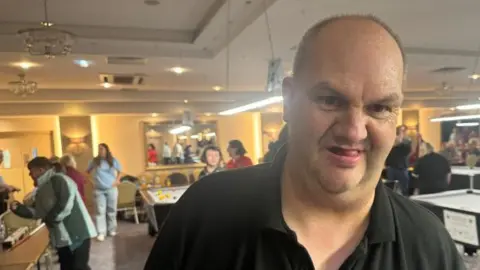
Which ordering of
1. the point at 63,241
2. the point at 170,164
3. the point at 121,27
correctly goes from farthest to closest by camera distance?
1. the point at 170,164
2. the point at 121,27
3. the point at 63,241

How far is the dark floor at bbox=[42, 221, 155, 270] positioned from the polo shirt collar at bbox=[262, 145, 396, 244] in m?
4.24

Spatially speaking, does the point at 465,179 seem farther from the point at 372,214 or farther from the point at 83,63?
the point at 372,214

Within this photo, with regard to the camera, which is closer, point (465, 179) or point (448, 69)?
point (448, 69)

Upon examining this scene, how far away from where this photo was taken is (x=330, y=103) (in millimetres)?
691

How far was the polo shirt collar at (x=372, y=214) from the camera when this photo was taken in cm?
77

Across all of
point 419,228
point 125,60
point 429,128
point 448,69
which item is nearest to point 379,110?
point 419,228

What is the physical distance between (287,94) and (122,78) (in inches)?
274

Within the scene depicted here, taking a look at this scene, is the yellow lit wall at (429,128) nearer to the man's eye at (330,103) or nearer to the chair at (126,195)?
Result: the chair at (126,195)

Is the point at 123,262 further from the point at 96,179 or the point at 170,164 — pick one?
the point at 170,164

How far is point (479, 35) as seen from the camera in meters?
5.54

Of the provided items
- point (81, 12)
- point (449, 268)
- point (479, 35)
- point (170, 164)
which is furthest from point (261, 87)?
point (449, 268)

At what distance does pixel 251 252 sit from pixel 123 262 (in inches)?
210

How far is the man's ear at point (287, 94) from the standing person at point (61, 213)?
3.59 metres

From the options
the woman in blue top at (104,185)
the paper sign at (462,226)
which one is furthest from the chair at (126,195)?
the paper sign at (462,226)
